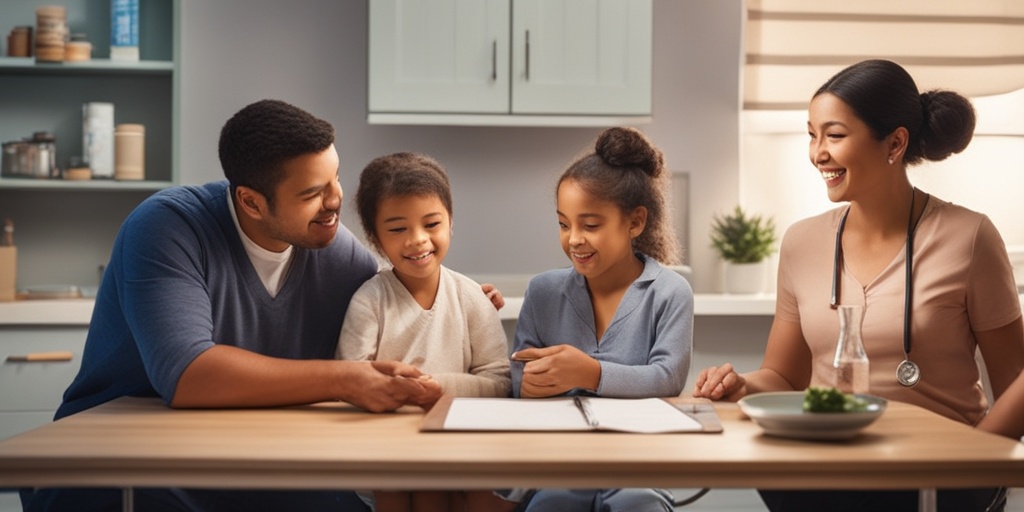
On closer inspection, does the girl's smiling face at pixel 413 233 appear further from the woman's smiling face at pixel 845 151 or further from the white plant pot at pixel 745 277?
the white plant pot at pixel 745 277

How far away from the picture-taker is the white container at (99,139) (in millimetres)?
3518

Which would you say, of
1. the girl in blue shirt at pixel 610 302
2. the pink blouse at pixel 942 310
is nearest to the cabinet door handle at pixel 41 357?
the girl in blue shirt at pixel 610 302

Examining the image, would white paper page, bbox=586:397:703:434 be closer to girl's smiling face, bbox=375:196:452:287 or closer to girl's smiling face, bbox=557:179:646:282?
girl's smiling face, bbox=557:179:646:282

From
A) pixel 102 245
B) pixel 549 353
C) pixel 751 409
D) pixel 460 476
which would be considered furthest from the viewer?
pixel 102 245

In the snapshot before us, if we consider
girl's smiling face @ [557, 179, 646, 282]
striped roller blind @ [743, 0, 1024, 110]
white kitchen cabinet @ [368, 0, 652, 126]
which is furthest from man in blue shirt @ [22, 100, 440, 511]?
striped roller blind @ [743, 0, 1024, 110]

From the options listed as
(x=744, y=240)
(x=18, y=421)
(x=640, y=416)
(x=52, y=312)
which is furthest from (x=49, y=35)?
(x=640, y=416)

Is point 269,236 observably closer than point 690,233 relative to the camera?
Yes

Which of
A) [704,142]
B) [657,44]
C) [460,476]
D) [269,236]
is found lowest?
[460,476]

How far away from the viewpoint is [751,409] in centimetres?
148

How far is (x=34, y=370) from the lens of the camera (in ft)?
10.6

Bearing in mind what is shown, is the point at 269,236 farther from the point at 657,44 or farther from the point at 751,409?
the point at 657,44

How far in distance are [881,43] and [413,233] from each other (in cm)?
253

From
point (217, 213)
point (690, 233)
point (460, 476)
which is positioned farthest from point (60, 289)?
point (460, 476)

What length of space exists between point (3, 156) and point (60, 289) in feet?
1.65
